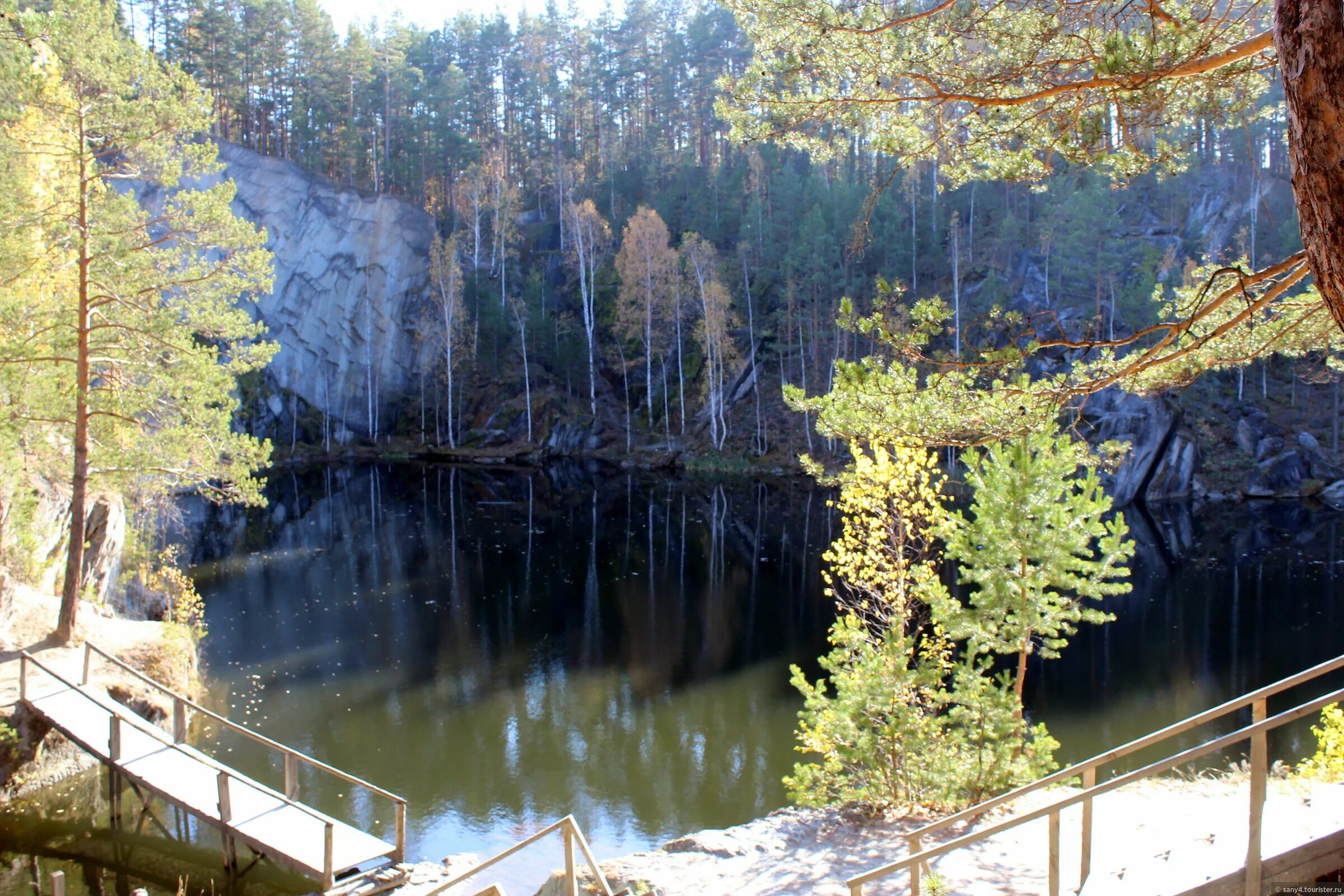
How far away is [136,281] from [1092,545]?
962 inches

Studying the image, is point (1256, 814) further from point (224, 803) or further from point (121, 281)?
point (121, 281)

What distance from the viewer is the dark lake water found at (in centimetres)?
1232

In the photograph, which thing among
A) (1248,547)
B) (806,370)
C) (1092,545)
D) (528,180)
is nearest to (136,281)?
(1092,545)

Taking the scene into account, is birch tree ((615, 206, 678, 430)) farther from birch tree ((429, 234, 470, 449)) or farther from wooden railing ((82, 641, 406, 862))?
wooden railing ((82, 641, 406, 862))

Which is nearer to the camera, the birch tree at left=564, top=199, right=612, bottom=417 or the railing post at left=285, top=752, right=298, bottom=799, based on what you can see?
the railing post at left=285, top=752, right=298, bottom=799

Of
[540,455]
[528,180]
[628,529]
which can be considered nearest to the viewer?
[628,529]

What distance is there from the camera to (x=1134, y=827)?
7.01 m

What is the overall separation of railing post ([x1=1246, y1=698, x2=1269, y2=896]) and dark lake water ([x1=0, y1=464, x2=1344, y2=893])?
6.65 meters

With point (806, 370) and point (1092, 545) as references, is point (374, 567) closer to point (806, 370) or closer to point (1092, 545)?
point (1092, 545)

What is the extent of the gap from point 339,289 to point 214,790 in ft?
143

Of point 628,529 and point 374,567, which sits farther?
point 628,529

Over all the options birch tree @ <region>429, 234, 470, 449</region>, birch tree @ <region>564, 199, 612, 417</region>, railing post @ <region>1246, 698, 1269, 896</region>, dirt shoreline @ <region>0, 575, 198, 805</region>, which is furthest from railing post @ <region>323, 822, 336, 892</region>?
birch tree @ <region>429, 234, 470, 449</region>

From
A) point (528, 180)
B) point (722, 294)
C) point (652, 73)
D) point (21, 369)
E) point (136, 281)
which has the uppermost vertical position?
point (652, 73)

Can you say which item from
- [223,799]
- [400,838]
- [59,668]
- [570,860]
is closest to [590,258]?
[59,668]
